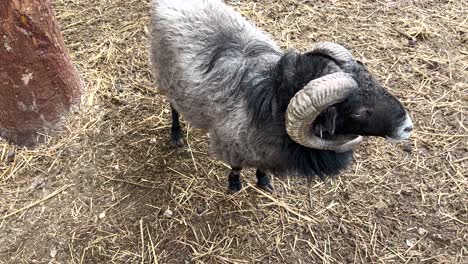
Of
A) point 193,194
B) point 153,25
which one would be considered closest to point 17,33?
point 153,25

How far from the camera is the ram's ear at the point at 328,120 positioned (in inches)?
123

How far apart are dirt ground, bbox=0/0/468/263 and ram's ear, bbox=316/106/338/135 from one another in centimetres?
125

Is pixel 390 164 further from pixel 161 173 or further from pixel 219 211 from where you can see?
pixel 161 173

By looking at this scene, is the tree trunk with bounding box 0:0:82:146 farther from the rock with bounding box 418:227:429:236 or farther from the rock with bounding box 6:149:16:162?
the rock with bounding box 418:227:429:236

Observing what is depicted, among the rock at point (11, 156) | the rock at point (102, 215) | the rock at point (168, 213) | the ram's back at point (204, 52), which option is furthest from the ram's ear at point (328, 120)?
the rock at point (11, 156)

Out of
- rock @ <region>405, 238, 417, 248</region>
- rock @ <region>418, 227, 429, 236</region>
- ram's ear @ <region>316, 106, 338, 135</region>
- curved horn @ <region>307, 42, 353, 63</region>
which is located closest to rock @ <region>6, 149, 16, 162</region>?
ram's ear @ <region>316, 106, 338, 135</region>

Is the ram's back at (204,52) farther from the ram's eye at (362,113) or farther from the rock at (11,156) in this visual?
the rock at (11,156)

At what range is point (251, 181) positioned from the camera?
14.8ft

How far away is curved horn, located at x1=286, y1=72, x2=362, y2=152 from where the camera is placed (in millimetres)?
2898

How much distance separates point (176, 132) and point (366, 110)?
6.82ft

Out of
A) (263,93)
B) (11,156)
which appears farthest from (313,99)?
(11,156)

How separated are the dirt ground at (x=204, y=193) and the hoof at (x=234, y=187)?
68mm

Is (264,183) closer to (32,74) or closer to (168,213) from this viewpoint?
(168,213)

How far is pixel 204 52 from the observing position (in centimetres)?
369
